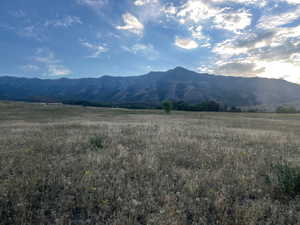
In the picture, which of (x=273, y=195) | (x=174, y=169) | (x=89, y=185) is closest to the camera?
(x=273, y=195)

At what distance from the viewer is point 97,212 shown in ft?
9.93

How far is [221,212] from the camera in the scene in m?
2.95

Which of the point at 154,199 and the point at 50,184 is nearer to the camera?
the point at 154,199

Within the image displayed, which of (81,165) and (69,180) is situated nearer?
(69,180)

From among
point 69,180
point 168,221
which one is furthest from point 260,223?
point 69,180

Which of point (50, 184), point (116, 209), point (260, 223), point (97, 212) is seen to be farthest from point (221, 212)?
point (50, 184)

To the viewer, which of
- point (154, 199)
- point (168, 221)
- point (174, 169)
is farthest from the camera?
point (174, 169)

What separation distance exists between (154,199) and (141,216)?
0.54 metres

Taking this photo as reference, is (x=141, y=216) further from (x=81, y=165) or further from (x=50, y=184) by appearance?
(x=81, y=165)

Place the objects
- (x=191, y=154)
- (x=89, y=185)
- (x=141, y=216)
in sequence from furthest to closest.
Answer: (x=191, y=154) → (x=89, y=185) → (x=141, y=216)

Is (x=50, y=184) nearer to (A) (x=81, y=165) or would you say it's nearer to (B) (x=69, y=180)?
(B) (x=69, y=180)

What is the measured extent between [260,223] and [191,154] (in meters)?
3.87

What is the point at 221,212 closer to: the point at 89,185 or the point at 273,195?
the point at 273,195

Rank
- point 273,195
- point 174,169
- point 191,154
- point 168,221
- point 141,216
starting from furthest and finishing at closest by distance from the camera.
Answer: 1. point 191,154
2. point 174,169
3. point 273,195
4. point 141,216
5. point 168,221
